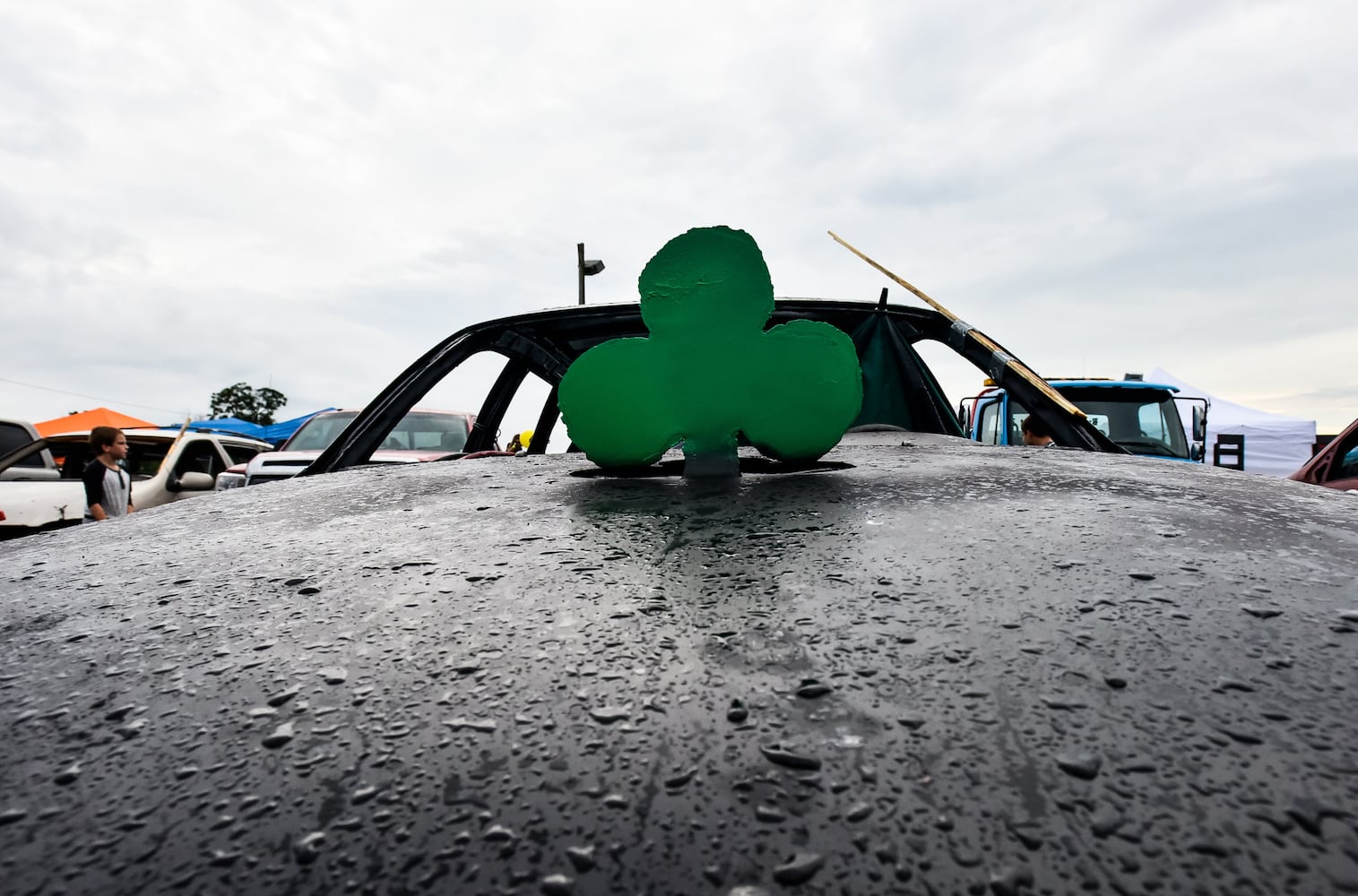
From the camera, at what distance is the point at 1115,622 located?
2.23ft

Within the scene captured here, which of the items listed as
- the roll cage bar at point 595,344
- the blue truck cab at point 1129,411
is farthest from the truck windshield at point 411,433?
the blue truck cab at point 1129,411

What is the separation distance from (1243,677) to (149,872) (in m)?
0.83

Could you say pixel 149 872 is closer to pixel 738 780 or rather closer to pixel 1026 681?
pixel 738 780

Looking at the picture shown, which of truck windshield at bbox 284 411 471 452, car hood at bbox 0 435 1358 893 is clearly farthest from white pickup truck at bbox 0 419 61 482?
car hood at bbox 0 435 1358 893

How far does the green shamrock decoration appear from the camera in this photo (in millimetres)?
1387

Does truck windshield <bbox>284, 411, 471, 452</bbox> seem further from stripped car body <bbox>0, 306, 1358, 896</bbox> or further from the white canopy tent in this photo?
the white canopy tent

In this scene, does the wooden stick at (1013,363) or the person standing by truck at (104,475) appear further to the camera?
the person standing by truck at (104,475)

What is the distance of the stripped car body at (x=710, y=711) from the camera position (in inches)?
18.2

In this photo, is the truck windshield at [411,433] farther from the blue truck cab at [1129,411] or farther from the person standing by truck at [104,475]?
the blue truck cab at [1129,411]

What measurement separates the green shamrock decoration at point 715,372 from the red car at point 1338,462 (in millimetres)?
4624

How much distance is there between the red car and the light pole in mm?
10727

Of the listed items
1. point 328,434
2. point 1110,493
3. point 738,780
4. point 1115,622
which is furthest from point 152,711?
point 328,434

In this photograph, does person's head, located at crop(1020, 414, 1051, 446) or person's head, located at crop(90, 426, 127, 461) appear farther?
person's head, located at crop(90, 426, 127, 461)

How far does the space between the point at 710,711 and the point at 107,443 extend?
6892 millimetres
